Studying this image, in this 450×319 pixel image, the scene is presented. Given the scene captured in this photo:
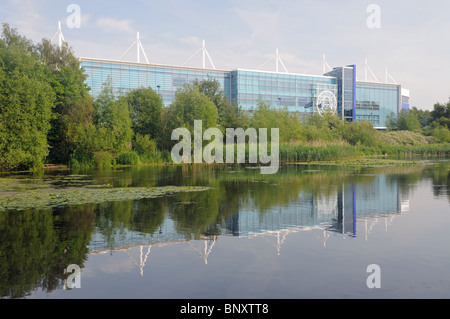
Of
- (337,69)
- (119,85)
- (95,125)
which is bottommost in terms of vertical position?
(95,125)

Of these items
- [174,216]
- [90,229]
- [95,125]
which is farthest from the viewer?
[95,125]

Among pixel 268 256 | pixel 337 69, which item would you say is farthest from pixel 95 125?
pixel 337 69

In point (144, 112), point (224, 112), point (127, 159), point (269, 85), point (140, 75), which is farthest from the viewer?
point (269, 85)

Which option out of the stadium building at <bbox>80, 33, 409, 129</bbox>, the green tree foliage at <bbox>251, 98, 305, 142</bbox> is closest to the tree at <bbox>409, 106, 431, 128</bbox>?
the stadium building at <bbox>80, 33, 409, 129</bbox>

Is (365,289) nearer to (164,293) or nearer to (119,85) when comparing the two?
(164,293)

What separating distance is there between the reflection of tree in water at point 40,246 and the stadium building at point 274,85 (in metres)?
66.9

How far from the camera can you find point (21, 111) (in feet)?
113

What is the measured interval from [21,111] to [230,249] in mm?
31471

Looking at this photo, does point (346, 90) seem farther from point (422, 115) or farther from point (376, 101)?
point (422, 115)

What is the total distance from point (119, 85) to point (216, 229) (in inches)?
2974

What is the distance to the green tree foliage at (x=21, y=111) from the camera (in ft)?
109

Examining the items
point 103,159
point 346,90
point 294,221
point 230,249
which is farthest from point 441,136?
point 230,249

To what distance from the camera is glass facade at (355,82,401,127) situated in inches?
4363
